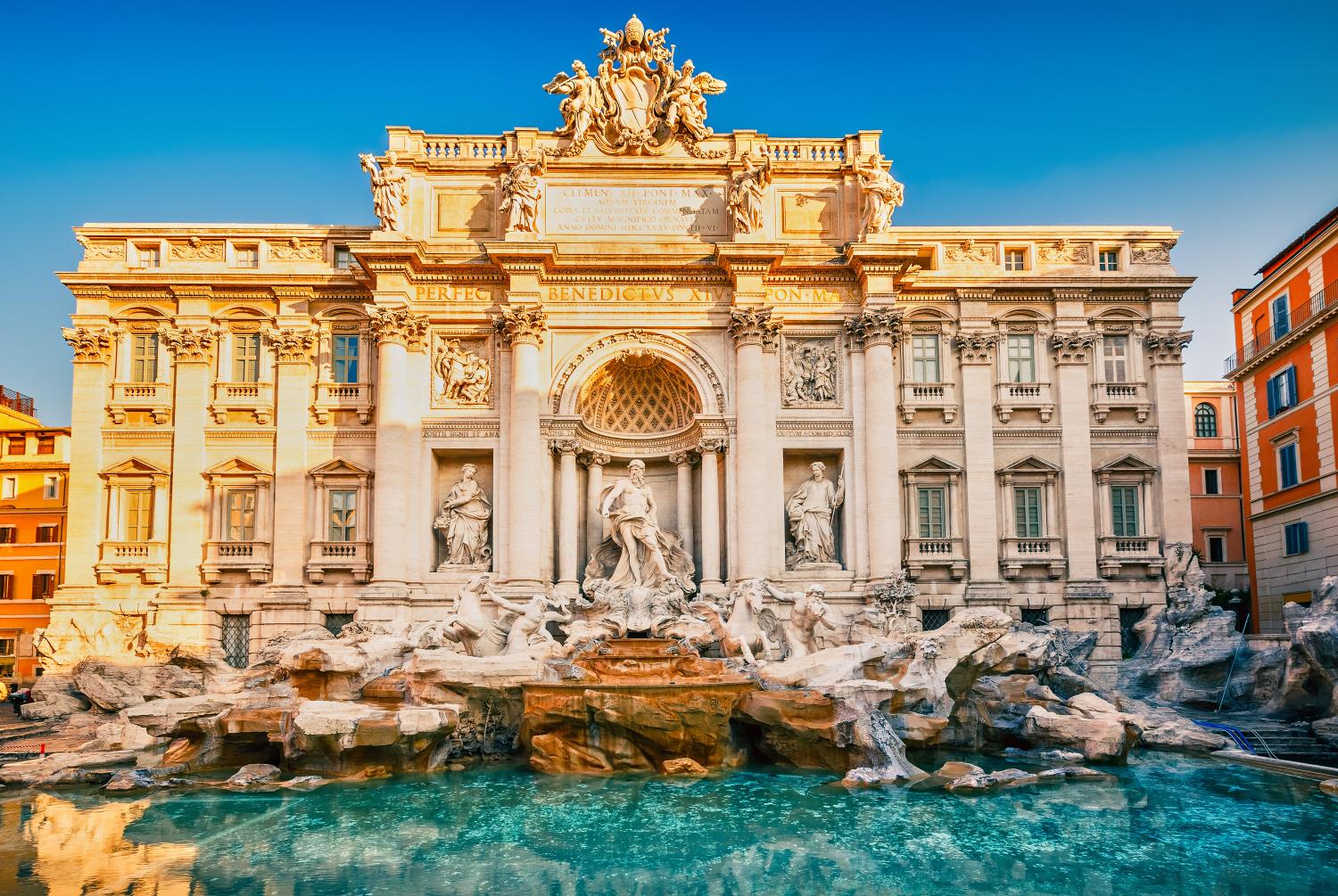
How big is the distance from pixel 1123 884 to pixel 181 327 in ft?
80.1

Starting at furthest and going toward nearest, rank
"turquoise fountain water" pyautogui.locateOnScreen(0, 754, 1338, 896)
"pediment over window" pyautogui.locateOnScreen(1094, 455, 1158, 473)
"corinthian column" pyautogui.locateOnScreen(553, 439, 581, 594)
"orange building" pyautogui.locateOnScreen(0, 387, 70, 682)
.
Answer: "orange building" pyautogui.locateOnScreen(0, 387, 70, 682), "pediment over window" pyautogui.locateOnScreen(1094, 455, 1158, 473), "corinthian column" pyautogui.locateOnScreen(553, 439, 581, 594), "turquoise fountain water" pyautogui.locateOnScreen(0, 754, 1338, 896)

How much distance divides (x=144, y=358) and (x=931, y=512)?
21.1m

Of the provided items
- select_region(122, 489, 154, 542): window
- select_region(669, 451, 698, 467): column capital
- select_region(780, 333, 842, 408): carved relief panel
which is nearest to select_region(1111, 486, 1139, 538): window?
select_region(780, 333, 842, 408): carved relief panel

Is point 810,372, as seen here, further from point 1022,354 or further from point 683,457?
point 1022,354

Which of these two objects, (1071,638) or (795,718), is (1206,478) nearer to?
(1071,638)

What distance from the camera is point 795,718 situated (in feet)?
54.9

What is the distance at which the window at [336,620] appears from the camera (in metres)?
24.7

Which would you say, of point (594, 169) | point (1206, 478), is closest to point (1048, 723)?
point (594, 169)

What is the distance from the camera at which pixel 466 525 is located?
2478 centimetres

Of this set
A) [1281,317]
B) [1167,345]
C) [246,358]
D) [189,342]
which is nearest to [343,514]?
[246,358]

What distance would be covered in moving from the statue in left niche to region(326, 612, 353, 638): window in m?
9.74

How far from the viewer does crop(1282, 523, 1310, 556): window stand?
2842 cm

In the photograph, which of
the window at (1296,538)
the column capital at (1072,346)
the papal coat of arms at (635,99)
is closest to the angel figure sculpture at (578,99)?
the papal coat of arms at (635,99)

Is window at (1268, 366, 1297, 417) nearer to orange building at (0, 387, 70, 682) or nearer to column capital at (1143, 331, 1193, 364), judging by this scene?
column capital at (1143, 331, 1193, 364)
